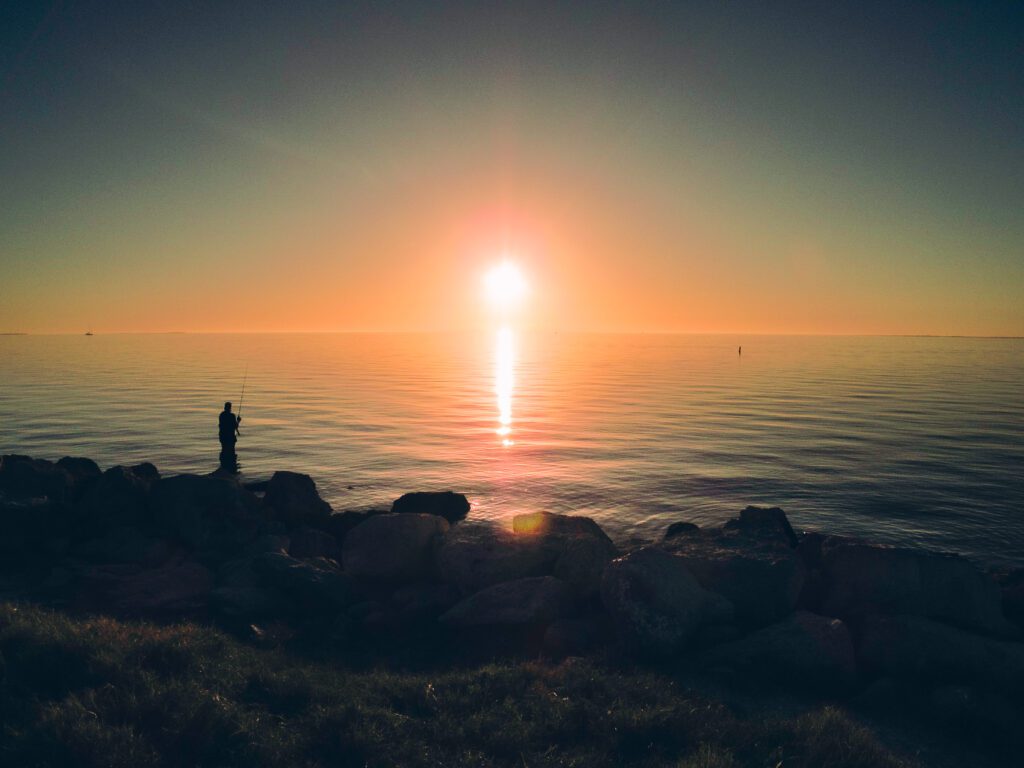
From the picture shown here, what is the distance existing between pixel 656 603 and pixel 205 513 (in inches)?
440

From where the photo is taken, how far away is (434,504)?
20312 millimetres

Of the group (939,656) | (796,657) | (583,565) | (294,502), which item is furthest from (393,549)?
(939,656)

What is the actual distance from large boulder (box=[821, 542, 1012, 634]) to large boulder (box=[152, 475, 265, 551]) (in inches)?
521

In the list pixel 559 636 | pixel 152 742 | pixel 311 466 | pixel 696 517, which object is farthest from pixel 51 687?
pixel 311 466

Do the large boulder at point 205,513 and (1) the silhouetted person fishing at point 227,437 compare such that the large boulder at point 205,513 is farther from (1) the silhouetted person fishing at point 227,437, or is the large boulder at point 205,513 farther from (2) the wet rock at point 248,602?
(1) the silhouetted person fishing at point 227,437

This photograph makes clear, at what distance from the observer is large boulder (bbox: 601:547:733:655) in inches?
409

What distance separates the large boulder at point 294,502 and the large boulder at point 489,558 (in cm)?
664

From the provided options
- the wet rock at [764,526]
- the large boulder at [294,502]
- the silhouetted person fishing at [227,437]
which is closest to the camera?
the wet rock at [764,526]

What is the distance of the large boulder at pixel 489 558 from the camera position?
1311 centimetres

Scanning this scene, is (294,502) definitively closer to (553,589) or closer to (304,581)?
(304,581)

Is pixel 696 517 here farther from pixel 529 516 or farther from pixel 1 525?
pixel 1 525

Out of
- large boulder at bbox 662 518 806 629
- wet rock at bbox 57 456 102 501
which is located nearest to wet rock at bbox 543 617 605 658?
large boulder at bbox 662 518 806 629

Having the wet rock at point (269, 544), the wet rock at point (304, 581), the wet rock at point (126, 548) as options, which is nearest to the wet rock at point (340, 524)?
the wet rock at point (269, 544)

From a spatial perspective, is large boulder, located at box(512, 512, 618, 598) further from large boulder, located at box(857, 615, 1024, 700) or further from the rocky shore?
large boulder, located at box(857, 615, 1024, 700)
